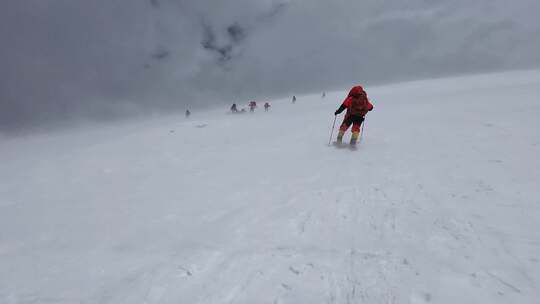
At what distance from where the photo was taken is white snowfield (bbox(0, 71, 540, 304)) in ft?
8.60

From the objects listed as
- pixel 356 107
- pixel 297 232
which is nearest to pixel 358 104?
pixel 356 107

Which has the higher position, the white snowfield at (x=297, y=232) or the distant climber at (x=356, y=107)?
the distant climber at (x=356, y=107)

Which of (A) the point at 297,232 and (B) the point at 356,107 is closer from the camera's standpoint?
(A) the point at 297,232

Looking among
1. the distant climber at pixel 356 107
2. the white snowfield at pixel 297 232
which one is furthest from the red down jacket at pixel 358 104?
the white snowfield at pixel 297 232

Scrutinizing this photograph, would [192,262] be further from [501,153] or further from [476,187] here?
[501,153]

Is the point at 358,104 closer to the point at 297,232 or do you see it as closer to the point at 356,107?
the point at 356,107

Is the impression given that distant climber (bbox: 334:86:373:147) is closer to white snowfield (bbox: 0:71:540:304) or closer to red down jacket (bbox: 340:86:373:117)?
red down jacket (bbox: 340:86:373:117)

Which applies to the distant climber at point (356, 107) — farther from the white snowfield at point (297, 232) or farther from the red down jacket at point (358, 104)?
the white snowfield at point (297, 232)

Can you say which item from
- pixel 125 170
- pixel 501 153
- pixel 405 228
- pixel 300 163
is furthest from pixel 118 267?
pixel 501 153

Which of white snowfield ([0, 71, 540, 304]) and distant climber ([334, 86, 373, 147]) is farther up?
distant climber ([334, 86, 373, 147])

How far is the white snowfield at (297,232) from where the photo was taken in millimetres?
2621

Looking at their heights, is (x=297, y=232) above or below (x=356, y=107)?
below

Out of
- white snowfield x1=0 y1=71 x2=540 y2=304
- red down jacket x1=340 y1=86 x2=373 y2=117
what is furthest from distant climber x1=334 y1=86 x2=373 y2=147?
white snowfield x1=0 y1=71 x2=540 y2=304

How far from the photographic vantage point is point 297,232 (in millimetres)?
3627
